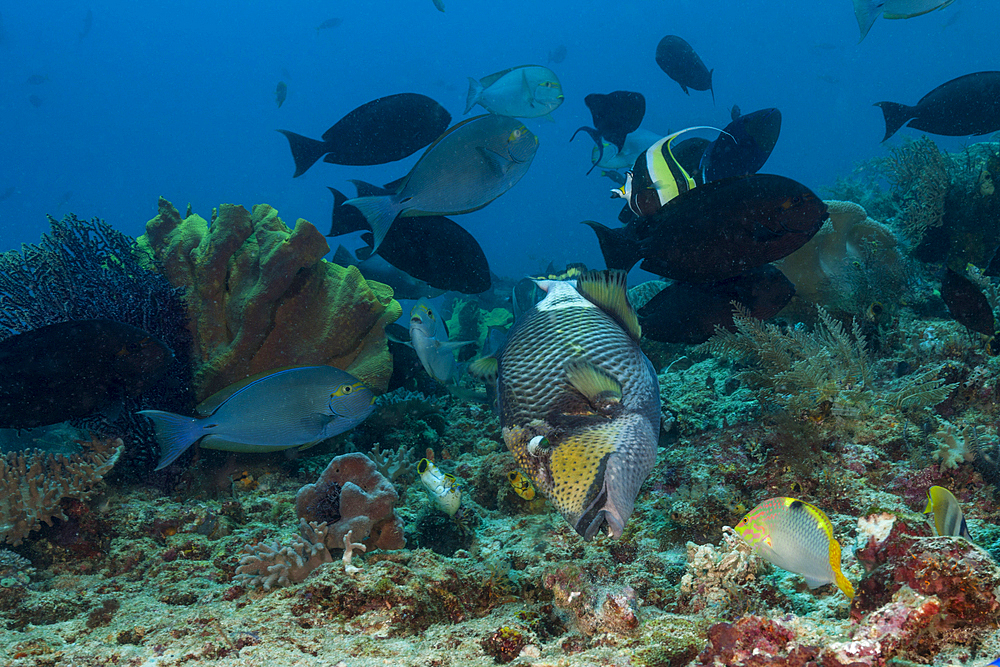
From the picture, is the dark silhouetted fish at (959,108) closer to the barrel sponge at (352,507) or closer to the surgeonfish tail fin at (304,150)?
the surgeonfish tail fin at (304,150)

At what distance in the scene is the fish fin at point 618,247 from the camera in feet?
10.4

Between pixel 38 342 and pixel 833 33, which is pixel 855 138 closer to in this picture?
pixel 833 33

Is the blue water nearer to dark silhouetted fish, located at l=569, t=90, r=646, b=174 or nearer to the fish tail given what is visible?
dark silhouetted fish, located at l=569, t=90, r=646, b=174

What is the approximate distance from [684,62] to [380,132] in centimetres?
478

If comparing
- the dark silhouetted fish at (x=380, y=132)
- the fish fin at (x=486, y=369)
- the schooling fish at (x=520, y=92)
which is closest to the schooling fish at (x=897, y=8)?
the schooling fish at (x=520, y=92)

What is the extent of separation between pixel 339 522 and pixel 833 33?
497ft

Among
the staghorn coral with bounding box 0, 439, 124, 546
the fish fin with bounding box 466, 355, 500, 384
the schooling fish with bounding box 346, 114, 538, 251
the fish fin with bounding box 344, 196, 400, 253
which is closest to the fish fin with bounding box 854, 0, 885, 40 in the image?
the schooling fish with bounding box 346, 114, 538, 251

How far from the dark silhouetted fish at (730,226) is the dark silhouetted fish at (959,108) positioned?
2714mm

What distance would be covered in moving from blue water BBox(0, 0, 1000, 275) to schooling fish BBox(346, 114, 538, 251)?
86254 millimetres

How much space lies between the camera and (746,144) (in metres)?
4.11

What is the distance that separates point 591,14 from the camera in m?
120

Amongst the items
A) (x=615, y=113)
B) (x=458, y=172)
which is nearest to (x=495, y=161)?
(x=458, y=172)

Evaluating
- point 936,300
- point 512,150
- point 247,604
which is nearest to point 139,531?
point 247,604

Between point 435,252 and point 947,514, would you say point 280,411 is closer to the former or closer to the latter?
point 435,252
